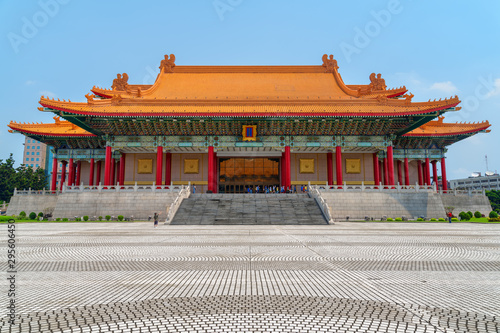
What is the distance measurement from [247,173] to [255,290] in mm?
30976

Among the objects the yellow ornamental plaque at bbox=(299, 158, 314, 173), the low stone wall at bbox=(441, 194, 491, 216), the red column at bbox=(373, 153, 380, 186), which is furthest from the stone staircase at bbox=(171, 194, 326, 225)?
the low stone wall at bbox=(441, 194, 491, 216)

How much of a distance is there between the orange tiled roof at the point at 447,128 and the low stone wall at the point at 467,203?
7.56 meters

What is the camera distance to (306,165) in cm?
3394

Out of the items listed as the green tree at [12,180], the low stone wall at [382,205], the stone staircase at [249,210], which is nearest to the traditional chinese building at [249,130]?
the low stone wall at [382,205]

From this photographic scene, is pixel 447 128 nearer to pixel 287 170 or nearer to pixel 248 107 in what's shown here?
pixel 287 170

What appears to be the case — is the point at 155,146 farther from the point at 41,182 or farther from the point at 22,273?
the point at 41,182

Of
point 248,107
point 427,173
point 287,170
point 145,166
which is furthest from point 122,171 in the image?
point 427,173

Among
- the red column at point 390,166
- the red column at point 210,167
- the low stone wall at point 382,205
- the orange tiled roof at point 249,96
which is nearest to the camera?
the low stone wall at point 382,205

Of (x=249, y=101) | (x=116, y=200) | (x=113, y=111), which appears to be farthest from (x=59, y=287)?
(x=249, y=101)

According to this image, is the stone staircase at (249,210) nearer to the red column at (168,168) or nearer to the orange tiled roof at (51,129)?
the red column at (168,168)

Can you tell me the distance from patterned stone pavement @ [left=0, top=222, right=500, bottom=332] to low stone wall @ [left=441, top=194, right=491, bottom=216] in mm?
22030

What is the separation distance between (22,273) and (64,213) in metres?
21.7

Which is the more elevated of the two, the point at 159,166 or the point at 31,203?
the point at 159,166

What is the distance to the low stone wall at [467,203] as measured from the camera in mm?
27672
